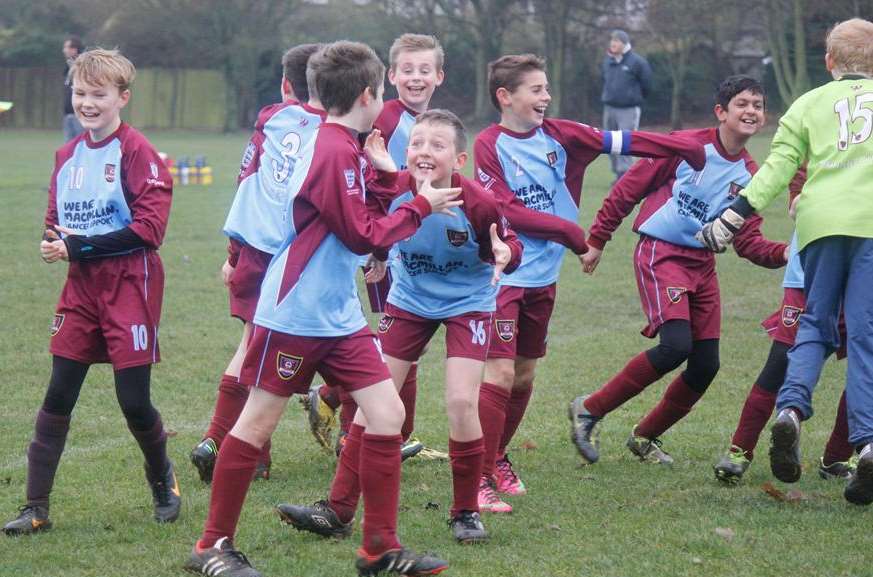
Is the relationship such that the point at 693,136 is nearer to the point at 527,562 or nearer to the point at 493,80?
the point at 493,80

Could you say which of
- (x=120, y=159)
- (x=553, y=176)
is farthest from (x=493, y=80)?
(x=120, y=159)

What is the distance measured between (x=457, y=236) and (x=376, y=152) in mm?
539

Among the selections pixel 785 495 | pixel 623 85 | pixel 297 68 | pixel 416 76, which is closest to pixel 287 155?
pixel 297 68

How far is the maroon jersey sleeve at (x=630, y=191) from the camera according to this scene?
6.12 m

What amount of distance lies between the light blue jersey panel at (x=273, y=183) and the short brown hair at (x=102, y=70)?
883mm

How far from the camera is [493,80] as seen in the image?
5.73m

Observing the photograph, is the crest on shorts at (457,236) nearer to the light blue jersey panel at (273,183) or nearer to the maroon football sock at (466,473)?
the maroon football sock at (466,473)

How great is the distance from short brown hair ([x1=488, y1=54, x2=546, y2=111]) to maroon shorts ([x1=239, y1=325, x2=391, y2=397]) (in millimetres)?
1780

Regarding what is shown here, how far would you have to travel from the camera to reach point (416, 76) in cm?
616

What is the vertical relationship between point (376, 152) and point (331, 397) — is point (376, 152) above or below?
above

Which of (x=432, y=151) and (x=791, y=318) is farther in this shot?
(x=791, y=318)

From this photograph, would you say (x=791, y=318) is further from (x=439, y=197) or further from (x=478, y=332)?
(x=439, y=197)

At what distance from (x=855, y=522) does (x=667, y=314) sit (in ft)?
4.58

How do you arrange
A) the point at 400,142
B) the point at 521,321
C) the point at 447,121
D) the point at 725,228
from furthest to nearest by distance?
the point at 400,142 < the point at 521,321 < the point at 725,228 < the point at 447,121
